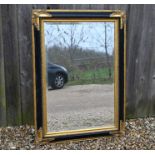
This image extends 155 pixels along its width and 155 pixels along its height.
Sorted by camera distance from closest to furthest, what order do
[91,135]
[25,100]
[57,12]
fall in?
[57,12], [91,135], [25,100]

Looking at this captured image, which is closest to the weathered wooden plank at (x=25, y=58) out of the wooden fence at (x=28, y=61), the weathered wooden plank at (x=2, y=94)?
the wooden fence at (x=28, y=61)

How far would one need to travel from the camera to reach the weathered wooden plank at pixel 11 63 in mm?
3070

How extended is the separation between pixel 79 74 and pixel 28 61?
513 mm

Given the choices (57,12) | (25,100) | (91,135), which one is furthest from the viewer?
(25,100)

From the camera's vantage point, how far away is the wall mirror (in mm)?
2799

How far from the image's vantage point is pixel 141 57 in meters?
3.40

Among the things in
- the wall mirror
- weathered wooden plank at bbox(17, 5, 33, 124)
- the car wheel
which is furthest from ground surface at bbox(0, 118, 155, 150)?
the car wheel

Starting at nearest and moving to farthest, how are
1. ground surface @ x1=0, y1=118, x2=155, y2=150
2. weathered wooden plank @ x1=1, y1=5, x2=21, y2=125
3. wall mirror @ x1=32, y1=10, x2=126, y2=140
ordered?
wall mirror @ x1=32, y1=10, x2=126, y2=140
ground surface @ x1=0, y1=118, x2=155, y2=150
weathered wooden plank @ x1=1, y1=5, x2=21, y2=125

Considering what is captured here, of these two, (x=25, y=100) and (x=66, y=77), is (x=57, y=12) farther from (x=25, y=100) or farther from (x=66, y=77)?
(x=25, y=100)

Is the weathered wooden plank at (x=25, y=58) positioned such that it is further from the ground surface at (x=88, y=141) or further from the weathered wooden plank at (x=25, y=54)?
the ground surface at (x=88, y=141)

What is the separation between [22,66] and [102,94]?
74 centimetres

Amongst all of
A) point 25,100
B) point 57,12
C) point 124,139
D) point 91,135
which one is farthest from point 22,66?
point 124,139

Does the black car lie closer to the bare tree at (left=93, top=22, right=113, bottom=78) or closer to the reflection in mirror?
the reflection in mirror

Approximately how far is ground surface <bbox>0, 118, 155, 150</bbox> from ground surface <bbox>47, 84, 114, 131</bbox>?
0.43 ft
